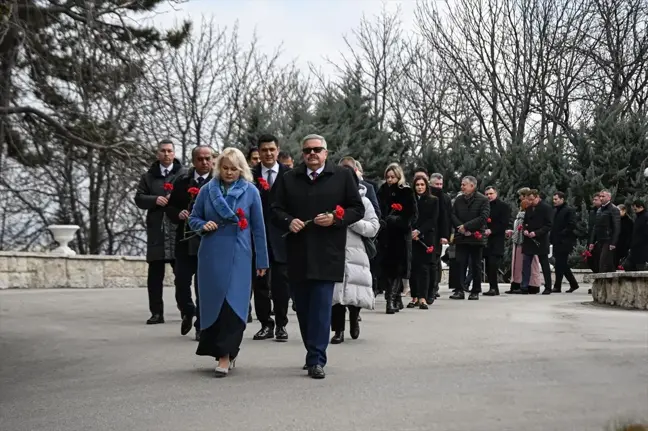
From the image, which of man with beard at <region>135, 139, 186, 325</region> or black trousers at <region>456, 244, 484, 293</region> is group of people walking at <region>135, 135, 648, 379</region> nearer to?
man with beard at <region>135, 139, 186, 325</region>

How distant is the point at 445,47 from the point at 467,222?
978 inches

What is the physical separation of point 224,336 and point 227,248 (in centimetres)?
65

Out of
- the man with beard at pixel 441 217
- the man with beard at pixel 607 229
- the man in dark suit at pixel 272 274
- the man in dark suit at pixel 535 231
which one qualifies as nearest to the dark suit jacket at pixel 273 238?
the man in dark suit at pixel 272 274

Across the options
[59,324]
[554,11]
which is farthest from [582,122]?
[59,324]

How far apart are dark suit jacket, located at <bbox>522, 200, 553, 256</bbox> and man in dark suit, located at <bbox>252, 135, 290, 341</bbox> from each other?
379 inches

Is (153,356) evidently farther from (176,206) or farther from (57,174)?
(57,174)

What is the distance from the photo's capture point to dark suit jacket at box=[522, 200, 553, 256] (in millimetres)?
19578

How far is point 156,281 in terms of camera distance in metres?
12.0

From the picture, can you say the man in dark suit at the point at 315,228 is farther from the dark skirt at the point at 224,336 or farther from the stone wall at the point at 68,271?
the stone wall at the point at 68,271

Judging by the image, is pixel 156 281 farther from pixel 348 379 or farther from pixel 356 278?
pixel 348 379

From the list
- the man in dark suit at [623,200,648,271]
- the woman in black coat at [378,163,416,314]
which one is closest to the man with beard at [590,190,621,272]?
Result: the man in dark suit at [623,200,648,271]

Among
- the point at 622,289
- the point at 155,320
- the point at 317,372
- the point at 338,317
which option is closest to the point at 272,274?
the point at 338,317

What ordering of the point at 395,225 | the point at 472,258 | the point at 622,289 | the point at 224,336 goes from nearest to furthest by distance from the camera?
the point at 224,336 < the point at 395,225 < the point at 622,289 < the point at 472,258

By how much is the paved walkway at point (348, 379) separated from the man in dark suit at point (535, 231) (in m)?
6.78
